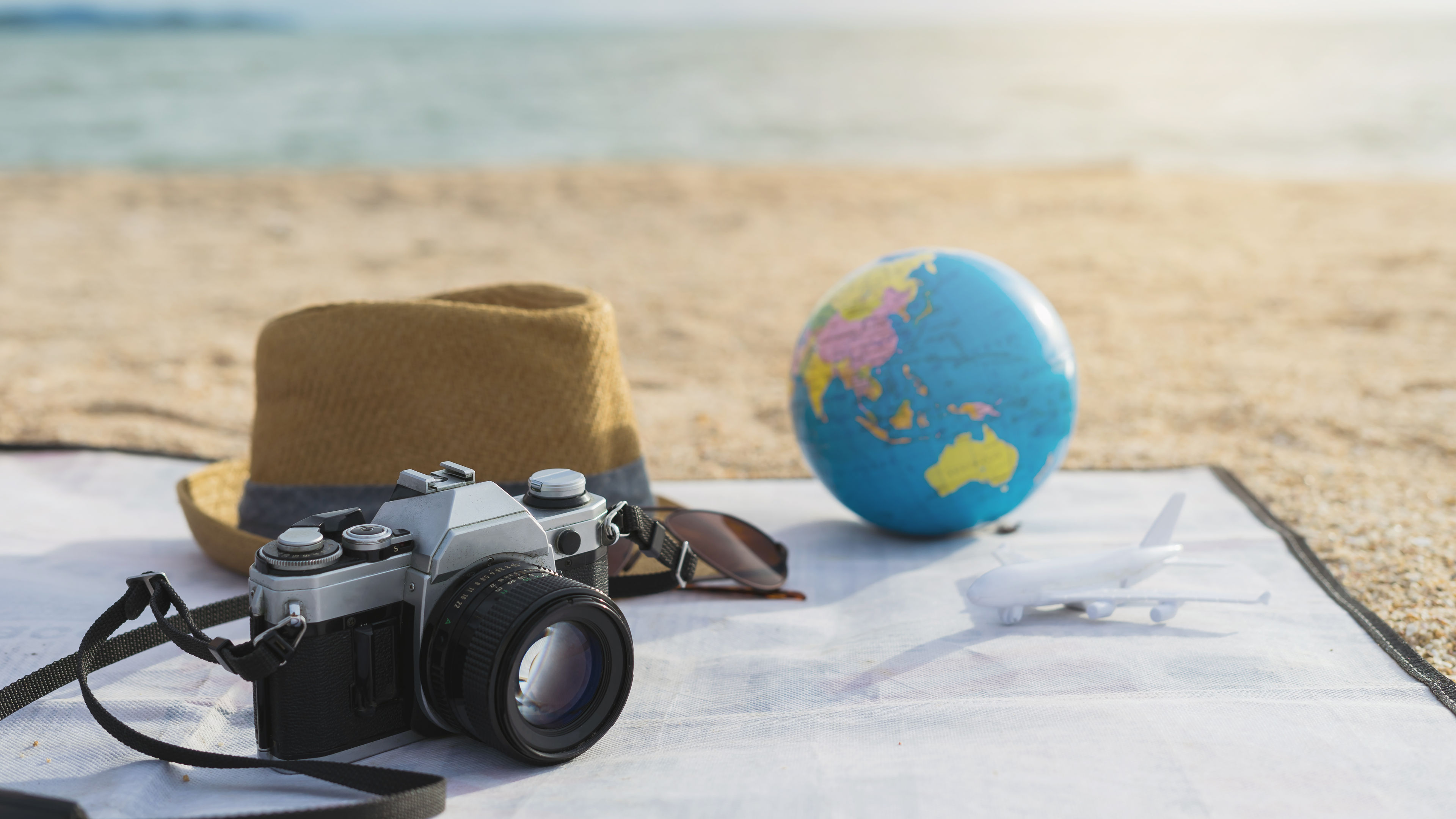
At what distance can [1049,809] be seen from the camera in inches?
74.1

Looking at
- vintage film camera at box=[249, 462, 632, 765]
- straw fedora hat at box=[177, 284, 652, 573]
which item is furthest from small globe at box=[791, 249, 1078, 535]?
vintage film camera at box=[249, 462, 632, 765]

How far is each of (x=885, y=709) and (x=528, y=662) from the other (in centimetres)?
76

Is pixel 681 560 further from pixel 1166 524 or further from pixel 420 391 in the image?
pixel 1166 524

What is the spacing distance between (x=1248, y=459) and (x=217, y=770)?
3.74 metres

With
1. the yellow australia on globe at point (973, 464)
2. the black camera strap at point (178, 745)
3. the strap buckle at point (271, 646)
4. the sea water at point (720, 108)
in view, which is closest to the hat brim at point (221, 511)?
the black camera strap at point (178, 745)

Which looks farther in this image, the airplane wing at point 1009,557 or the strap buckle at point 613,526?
the airplane wing at point 1009,557

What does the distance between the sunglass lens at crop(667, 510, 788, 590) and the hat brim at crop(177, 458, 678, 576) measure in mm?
414

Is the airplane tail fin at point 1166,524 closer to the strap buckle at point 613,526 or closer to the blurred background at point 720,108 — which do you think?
the strap buckle at point 613,526

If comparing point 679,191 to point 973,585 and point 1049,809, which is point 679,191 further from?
point 1049,809

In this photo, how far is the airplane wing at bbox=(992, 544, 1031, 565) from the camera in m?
2.88

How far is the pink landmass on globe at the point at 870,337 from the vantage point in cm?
301

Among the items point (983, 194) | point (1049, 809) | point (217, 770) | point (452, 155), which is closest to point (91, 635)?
point (217, 770)

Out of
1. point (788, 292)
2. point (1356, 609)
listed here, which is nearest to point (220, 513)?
point (1356, 609)

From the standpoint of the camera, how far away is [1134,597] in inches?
105
